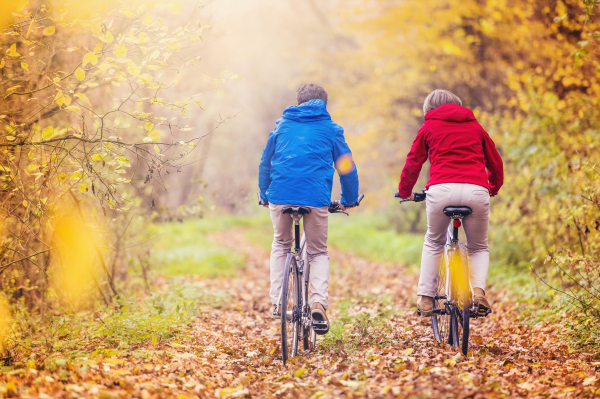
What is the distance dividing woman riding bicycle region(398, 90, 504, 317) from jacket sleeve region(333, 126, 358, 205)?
1.53ft

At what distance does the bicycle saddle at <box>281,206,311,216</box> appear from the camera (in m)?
4.26

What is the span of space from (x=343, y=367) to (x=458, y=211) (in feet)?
5.35

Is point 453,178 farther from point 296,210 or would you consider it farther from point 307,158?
point 296,210

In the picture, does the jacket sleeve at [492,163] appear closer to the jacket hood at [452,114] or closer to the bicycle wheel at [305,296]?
the jacket hood at [452,114]

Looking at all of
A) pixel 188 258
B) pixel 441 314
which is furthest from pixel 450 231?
pixel 188 258

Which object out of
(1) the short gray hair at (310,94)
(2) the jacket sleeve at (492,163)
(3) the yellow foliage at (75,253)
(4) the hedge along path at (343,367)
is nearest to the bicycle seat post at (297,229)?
(4) the hedge along path at (343,367)

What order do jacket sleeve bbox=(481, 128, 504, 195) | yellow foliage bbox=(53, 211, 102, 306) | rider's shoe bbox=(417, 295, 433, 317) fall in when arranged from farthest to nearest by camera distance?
yellow foliage bbox=(53, 211, 102, 306), rider's shoe bbox=(417, 295, 433, 317), jacket sleeve bbox=(481, 128, 504, 195)

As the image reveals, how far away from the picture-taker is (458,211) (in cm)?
411

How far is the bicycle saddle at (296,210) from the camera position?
4.26 m

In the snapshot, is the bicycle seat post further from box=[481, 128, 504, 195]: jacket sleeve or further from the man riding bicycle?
box=[481, 128, 504, 195]: jacket sleeve

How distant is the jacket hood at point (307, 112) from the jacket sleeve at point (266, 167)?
26 centimetres

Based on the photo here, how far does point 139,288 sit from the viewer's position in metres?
7.55

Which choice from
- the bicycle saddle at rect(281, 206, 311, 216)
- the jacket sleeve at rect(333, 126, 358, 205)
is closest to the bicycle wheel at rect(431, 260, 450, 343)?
the jacket sleeve at rect(333, 126, 358, 205)

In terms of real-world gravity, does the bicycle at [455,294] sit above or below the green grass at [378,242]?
above
